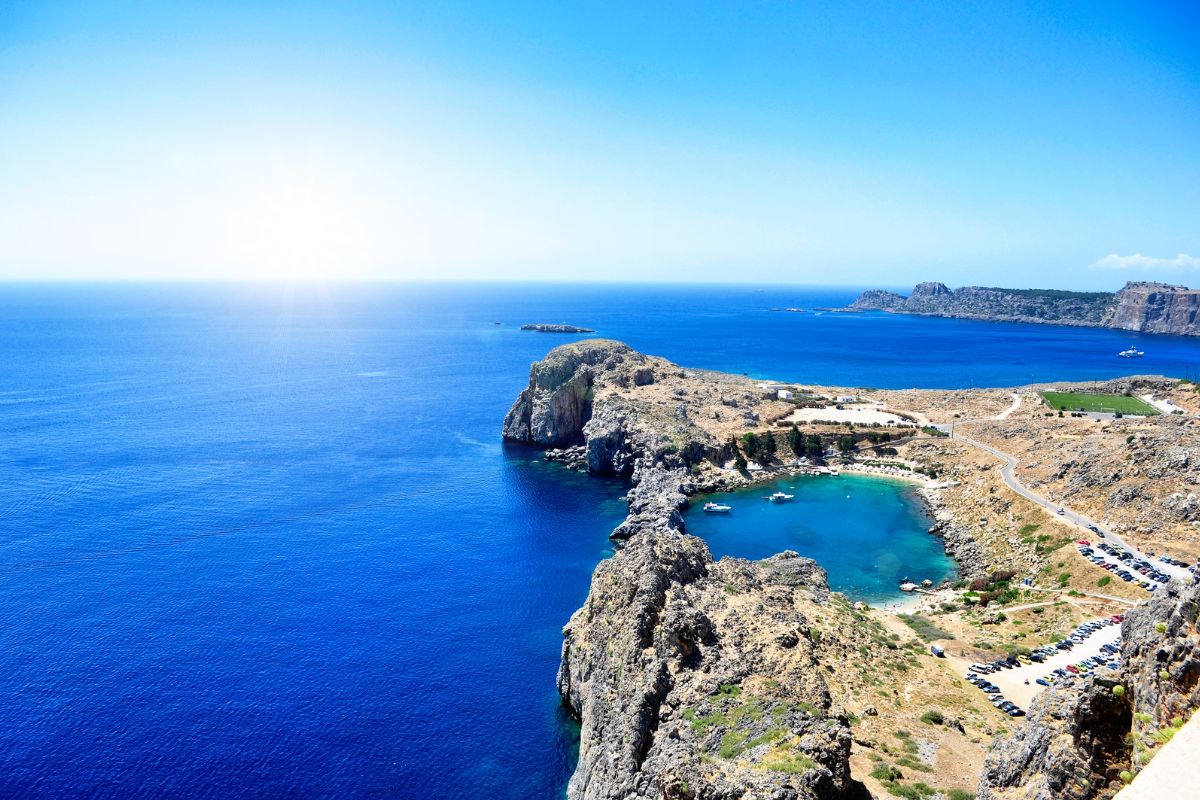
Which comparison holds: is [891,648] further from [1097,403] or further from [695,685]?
[1097,403]

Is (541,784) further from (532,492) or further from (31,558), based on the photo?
(31,558)

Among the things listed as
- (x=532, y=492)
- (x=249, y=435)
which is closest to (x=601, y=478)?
(x=532, y=492)

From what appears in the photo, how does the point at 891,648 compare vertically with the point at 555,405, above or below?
below

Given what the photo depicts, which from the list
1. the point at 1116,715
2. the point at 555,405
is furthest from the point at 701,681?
the point at 555,405

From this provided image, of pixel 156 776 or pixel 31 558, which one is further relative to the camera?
pixel 31 558

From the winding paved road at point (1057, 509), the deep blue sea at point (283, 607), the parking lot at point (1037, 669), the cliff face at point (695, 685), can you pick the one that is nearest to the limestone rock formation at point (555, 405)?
the deep blue sea at point (283, 607)

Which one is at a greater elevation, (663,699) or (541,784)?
(663,699)
